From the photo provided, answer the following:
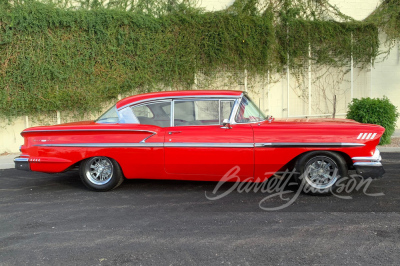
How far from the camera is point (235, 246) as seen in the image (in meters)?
3.62

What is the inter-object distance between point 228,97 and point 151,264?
9.70ft

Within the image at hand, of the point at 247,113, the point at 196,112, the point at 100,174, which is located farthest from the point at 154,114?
the point at 247,113

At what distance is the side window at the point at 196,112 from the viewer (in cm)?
548

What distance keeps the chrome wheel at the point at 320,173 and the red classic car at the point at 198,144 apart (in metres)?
0.01

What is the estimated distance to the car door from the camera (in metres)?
5.22

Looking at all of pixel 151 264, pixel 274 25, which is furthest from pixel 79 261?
pixel 274 25

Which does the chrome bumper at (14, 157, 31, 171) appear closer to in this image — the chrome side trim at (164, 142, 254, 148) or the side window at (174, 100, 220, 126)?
the chrome side trim at (164, 142, 254, 148)

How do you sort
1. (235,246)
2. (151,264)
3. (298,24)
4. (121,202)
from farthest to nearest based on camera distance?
1. (298,24)
2. (121,202)
3. (235,246)
4. (151,264)

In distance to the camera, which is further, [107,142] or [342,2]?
[342,2]

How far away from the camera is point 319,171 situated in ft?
17.0

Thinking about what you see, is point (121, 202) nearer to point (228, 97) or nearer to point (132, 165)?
point (132, 165)

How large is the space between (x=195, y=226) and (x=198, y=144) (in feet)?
4.66

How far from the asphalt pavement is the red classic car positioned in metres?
0.36

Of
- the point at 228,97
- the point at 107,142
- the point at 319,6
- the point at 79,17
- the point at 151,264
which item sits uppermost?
the point at 319,6
